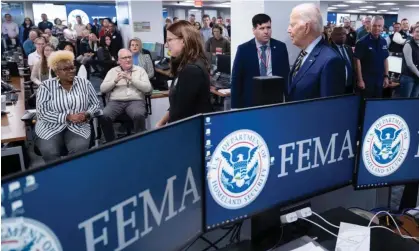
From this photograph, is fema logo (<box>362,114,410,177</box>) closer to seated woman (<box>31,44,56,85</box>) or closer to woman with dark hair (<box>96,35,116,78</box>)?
Result: seated woman (<box>31,44,56,85</box>)

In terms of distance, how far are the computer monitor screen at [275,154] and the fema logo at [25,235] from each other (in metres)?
0.44

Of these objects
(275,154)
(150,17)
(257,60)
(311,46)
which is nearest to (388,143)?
(275,154)

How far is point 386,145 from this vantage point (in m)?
1.27

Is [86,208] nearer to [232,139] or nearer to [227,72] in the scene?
[232,139]

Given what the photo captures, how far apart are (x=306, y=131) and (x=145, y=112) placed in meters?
3.13

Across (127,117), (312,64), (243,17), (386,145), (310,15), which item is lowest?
(127,117)

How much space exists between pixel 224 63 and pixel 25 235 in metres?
4.59

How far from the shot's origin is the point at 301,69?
193 cm

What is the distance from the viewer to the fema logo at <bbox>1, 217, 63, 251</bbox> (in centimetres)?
58

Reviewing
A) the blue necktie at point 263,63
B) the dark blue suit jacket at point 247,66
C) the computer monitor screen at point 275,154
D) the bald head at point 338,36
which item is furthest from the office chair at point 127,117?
the computer monitor screen at point 275,154

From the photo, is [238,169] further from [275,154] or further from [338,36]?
[338,36]

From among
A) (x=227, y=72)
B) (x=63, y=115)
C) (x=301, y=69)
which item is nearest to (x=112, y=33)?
(x=227, y=72)

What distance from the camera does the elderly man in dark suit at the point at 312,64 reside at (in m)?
1.83

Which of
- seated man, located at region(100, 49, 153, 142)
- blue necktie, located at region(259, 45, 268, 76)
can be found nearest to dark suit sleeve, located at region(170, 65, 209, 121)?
blue necktie, located at region(259, 45, 268, 76)
